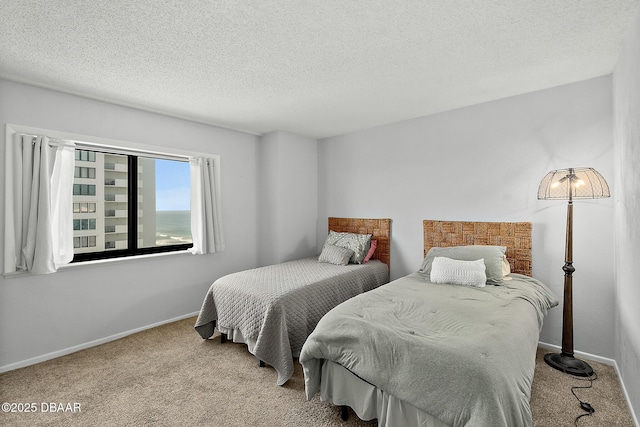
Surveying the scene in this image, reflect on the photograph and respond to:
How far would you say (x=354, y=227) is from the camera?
4191 millimetres

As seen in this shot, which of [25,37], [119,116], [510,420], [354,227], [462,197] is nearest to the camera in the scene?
[510,420]

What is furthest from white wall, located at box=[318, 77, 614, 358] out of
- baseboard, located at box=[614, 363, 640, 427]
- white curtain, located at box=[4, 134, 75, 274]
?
white curtain, located at box=[4, 134, 75, 274]

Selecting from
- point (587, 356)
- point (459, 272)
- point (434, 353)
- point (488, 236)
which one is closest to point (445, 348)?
point (434, 353)

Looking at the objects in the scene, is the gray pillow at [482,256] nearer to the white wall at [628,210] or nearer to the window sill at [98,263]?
the white wall at [628,210]

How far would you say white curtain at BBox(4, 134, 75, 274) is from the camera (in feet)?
7.97

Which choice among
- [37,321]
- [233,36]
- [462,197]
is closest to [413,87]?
[462,197]

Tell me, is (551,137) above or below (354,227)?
above

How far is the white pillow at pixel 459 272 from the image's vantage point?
2.50m

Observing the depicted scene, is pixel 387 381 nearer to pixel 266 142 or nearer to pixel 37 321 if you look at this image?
pixel 37 321

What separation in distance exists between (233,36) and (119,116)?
1.94 m

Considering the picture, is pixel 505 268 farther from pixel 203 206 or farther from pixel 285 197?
pixel 203 206

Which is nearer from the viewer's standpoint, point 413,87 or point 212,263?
point 413,87

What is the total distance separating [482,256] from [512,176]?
0.91m

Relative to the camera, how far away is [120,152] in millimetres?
3096
